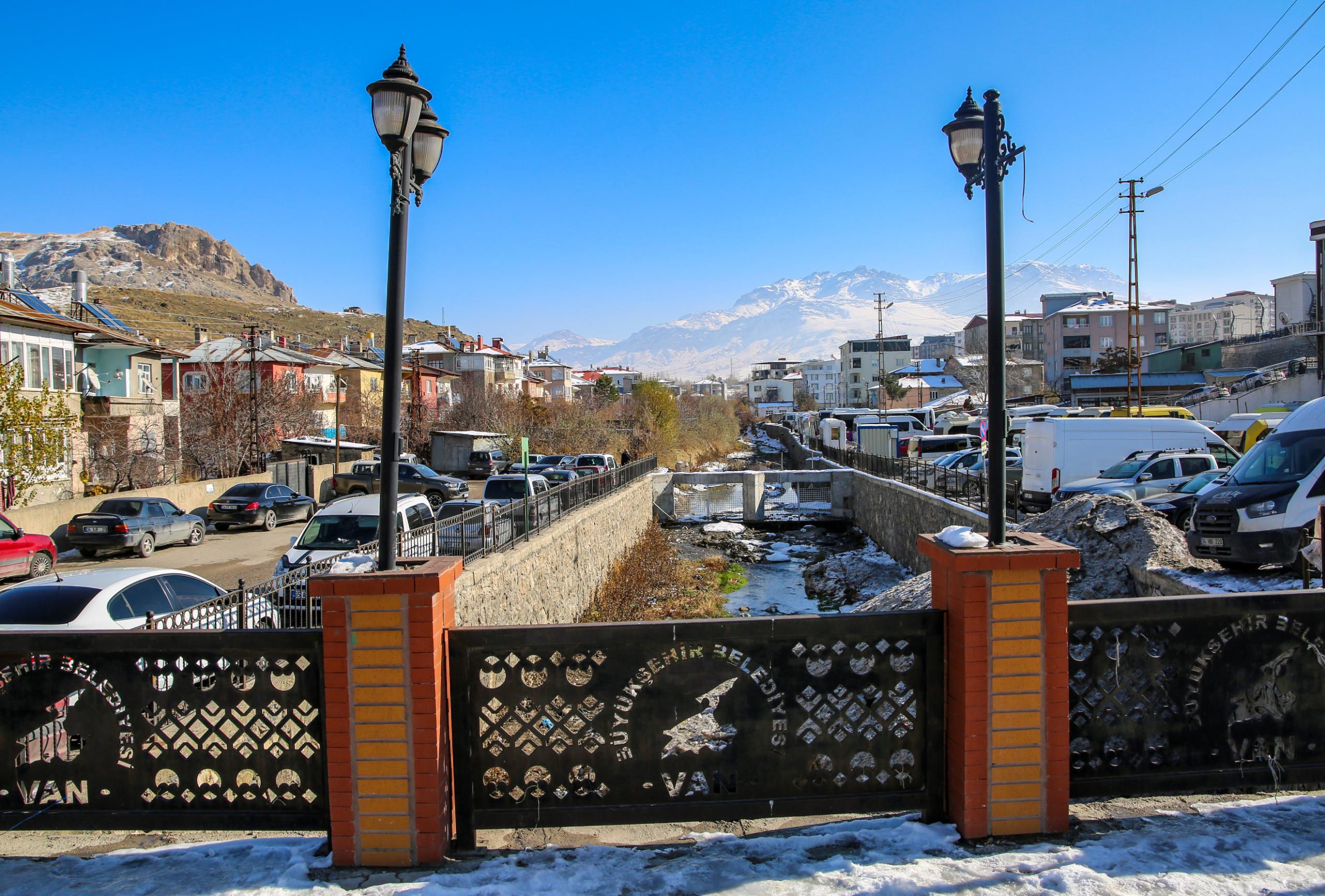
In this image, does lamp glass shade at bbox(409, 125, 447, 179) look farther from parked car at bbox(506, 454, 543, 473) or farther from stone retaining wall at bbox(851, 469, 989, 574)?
parked car at bbox(506, 454, 543, 473)

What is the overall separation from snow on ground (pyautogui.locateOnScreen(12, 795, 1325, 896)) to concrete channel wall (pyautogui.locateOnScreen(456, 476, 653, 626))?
2.95 m

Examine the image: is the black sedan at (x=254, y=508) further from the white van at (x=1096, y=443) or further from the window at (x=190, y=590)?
the white van at (x=1096, y=443)

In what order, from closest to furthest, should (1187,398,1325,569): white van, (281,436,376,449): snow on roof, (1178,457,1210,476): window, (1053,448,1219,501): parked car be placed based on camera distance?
(1187,398,1325,569): white van
(1053,448,1219,501): parked car
(1178,457,1210,476): window
(281,436,376,449): snow on roof

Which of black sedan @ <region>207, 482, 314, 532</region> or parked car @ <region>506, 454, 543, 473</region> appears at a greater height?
parked car @ <region>506, 454, 543, 473</region>

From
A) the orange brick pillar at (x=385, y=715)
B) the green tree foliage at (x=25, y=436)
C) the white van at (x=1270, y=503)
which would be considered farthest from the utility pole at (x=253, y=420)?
the orange brick pillar at (x=385, y=715)

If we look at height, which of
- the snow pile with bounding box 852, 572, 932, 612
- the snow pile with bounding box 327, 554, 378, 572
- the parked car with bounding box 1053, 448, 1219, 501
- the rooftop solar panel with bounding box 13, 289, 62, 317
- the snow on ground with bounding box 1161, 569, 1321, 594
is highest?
the rooftop solar panel with bounding box 13, 289, 62, 317

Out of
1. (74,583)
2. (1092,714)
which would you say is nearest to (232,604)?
(74,583)

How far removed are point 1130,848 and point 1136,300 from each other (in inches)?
1387

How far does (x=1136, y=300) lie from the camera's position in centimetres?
3353

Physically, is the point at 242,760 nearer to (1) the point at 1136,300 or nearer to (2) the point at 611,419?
(1) the point at 1136,300

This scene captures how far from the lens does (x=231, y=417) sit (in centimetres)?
4200

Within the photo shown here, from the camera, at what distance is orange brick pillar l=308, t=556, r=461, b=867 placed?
3.96m

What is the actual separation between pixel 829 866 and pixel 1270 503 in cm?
956

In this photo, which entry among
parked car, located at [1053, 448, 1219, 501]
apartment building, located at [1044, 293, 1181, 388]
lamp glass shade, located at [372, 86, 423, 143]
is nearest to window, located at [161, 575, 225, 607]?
lamp glass shade, located at [372, 86, 423, 143]
